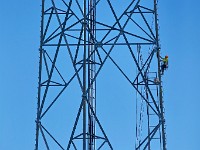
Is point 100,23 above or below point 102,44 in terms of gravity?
above

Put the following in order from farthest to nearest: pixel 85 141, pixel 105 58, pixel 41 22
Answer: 1. pixel 41 22
2. pixel 105 58
3. pixel 85 141

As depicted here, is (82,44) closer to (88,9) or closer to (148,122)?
(88,9)

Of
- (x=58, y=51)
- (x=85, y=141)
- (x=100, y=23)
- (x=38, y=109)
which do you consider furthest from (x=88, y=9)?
(x=85, y=141)

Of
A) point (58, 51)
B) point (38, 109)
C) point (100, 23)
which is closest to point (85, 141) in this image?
point (38, 109)

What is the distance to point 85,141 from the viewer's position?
1331 centimetres

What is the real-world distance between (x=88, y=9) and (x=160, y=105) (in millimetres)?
4715

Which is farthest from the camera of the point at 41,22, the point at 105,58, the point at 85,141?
the point at 41,22

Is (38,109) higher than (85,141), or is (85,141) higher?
(38,109)

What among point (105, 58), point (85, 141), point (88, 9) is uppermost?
point (88, 9)

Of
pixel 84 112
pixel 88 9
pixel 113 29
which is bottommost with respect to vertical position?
pixel 84 112

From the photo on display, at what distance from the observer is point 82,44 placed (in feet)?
48.3

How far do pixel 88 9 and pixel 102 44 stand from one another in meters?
2.08

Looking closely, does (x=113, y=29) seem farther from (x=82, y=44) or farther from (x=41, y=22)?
(x=41, y=22)

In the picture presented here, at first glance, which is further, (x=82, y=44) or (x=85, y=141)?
(x=82, y=44)
